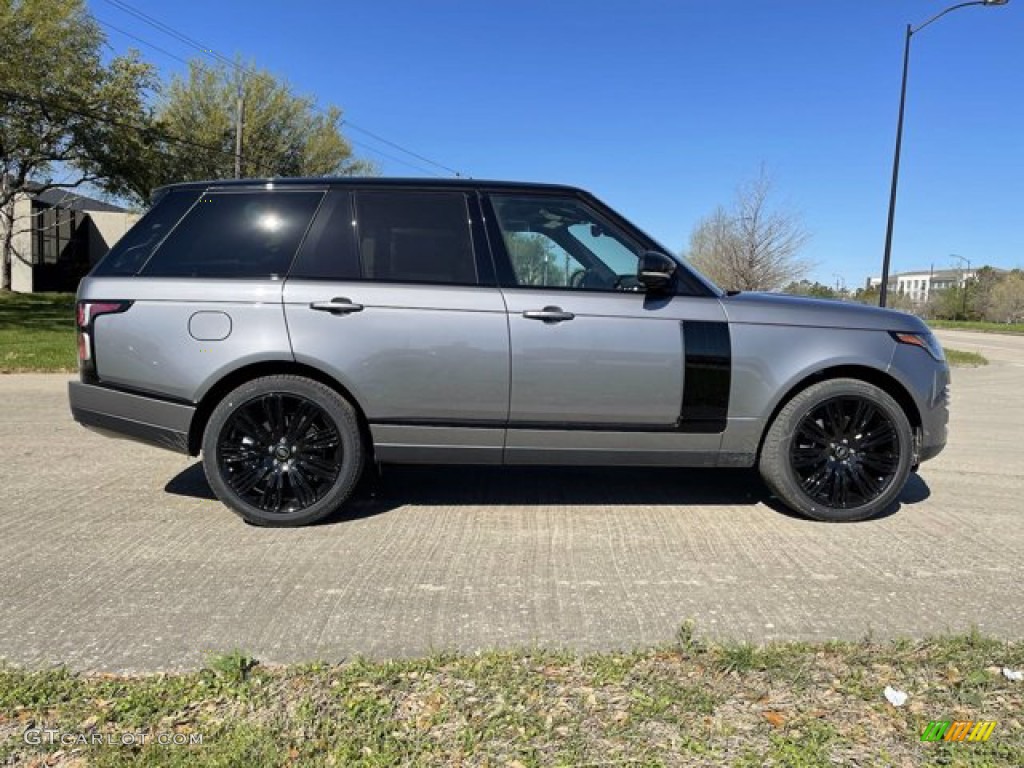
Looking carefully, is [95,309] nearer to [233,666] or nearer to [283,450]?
[283,450]

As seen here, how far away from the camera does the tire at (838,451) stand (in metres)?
4.39

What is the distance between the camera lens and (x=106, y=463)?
5641 mm

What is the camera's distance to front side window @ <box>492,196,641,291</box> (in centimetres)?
436

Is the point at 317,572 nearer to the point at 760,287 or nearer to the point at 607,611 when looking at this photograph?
the point at 607,611

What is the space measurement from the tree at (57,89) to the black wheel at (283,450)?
895 inches

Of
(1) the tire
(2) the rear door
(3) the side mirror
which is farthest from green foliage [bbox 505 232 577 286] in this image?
(1) the tire

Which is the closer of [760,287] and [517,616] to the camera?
[517,616]

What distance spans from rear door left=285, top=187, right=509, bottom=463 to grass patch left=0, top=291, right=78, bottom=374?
21.8 ft

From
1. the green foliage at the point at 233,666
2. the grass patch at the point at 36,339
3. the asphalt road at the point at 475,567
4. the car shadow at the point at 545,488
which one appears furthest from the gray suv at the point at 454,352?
the grass patch at the point at 36,339

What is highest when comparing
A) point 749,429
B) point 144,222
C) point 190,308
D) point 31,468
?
point 144,222

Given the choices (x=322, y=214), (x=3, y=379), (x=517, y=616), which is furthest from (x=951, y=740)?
(x=3, y=379)

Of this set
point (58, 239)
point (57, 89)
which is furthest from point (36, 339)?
point (58, 239)

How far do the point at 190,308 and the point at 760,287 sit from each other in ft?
67.2

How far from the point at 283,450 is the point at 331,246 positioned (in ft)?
3.95
